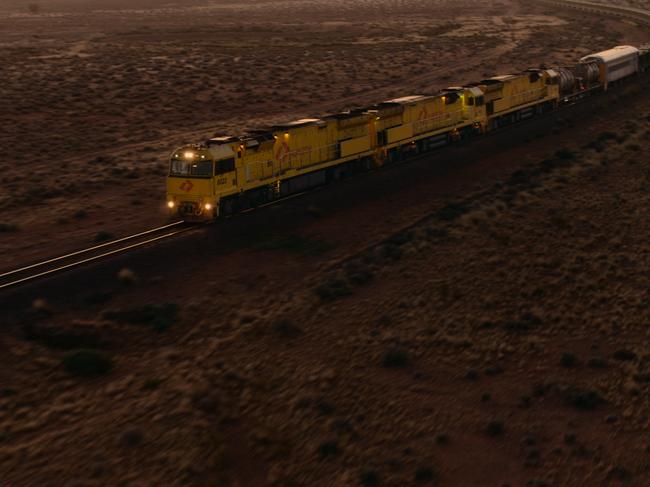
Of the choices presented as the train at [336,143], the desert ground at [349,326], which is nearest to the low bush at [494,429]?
the desert ground at [349,326]

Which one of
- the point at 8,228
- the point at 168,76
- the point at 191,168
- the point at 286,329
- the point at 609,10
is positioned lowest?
the point at 286,329

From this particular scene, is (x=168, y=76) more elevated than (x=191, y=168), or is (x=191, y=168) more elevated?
(x=168, y=76)

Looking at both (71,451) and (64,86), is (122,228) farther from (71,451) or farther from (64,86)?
(64,86)

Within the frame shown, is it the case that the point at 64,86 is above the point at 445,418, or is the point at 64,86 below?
above

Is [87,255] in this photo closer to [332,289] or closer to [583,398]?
[332,289]

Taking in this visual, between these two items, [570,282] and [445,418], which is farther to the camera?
[570,282]

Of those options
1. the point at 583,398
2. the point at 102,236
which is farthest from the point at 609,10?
the point at 583,398

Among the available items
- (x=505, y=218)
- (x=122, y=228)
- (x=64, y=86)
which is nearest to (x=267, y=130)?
(x=122, y=228)
